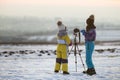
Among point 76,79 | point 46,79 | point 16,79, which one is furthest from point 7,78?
point 76,79

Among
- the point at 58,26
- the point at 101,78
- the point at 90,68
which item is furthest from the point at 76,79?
the point at 58,26

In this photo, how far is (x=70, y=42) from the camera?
46.6 ft

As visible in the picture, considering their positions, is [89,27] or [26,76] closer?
[26,76]

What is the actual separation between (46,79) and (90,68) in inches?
92.6

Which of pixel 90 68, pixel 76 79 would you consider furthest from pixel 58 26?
pixel 76 79

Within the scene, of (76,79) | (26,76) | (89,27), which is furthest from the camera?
(89,27)

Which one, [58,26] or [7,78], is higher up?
[58,26]

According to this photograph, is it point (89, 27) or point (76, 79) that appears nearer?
point (76, 79)

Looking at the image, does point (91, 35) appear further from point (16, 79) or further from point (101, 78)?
point (16, 79)

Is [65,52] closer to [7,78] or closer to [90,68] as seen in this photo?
[90,68]

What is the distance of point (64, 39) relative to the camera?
14.3 meters

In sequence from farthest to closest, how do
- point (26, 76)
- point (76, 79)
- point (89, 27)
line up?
point (89, 27) < point (26, 76) < point (76, 79)

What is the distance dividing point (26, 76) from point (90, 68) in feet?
8.27

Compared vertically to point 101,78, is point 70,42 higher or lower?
higher
